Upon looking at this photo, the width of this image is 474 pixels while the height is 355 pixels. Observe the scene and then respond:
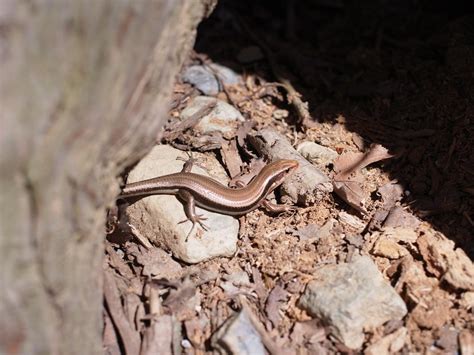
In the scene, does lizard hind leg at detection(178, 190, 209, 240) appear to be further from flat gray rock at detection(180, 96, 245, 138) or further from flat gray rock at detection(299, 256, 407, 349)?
flat gray rock at detection(299, 256, 407, 349)

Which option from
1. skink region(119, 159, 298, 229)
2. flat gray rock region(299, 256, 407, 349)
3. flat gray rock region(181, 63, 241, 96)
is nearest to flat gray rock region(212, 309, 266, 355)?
flat gray rock region(299, 256, 407, 349)

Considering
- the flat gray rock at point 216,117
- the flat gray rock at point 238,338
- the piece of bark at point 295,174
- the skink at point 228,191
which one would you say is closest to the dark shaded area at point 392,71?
the piece of bark at point 295,174

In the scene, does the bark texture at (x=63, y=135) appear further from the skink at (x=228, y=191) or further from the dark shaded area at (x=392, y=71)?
the dark shaded area at (x=392, y=71)

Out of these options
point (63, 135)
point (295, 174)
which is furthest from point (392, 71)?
point (63, 135)

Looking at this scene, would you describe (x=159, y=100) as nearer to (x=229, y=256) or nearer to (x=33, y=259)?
(x=33, y=259)

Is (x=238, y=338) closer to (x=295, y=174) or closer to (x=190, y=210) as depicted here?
(x=190, y=210)
